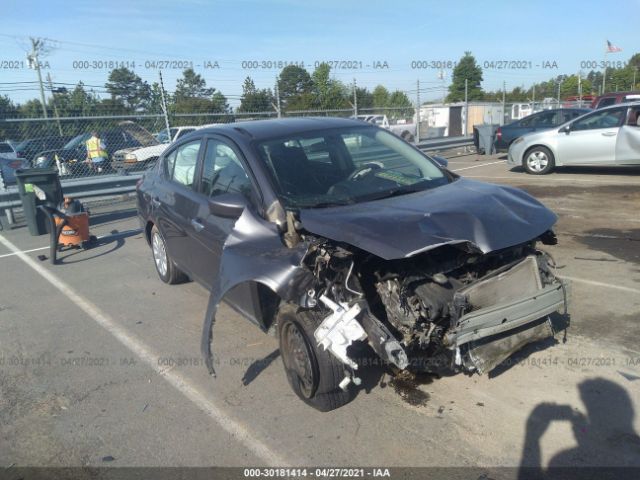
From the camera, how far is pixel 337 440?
3008mm

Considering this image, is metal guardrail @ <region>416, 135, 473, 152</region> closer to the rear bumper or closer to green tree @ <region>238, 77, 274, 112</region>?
green tree @ <region>238, 77, 274, 112</region>

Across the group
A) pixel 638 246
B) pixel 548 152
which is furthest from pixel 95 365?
pixel 548 152

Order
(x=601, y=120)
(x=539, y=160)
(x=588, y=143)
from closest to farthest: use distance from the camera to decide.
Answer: (x=601, y=120) → (x=588, y=143) → (x=539, y=160)

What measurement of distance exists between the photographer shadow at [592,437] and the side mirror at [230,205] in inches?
88.2

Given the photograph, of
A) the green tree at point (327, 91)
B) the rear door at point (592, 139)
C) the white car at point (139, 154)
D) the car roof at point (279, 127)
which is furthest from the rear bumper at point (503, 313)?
the green tree at point (327, 91)

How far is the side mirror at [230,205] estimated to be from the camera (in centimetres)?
350

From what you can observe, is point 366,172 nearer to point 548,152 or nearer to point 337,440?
point 337,440

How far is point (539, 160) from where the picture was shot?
12.4m

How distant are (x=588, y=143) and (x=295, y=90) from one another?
13.8 m

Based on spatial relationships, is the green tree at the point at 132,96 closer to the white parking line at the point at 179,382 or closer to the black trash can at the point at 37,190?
the black trash can at the point at 37,190

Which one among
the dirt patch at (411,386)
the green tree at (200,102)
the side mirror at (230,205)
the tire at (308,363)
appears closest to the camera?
the tire at (308,363)

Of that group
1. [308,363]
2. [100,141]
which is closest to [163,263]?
[308,363]

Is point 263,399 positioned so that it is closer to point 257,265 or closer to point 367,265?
point 257,265

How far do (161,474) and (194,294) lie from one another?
2836mm
